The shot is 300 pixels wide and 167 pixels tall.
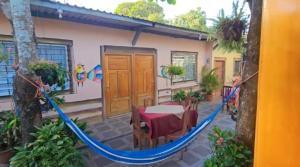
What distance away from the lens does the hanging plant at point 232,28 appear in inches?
80.0

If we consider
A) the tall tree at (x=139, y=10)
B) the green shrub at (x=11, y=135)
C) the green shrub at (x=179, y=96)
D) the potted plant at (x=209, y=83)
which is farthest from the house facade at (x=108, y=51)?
the tall tree at (x=139, y=10)

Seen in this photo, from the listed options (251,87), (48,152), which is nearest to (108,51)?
(48,152)

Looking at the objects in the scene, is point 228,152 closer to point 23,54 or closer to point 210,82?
point 23,54

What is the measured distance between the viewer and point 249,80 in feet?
4.67

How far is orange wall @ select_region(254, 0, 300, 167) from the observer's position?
0.92 meters

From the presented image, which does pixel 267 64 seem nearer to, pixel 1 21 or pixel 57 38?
pixel 57 38

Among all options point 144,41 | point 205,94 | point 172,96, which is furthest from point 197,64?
point 144,41

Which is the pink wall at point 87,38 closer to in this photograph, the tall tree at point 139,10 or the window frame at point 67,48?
the window frame at point 67,48

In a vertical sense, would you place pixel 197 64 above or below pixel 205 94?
above

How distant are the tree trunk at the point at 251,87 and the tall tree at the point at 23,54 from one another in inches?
85.9

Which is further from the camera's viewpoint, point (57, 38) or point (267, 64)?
point (57, 38)

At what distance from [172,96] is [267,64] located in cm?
472

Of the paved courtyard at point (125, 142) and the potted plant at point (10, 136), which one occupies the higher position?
the potted plant at point (10, 136)

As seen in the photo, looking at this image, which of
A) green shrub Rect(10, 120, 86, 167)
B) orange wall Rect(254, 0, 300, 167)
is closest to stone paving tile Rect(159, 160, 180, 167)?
green shrub Rect(10, 120, 86, 167)
